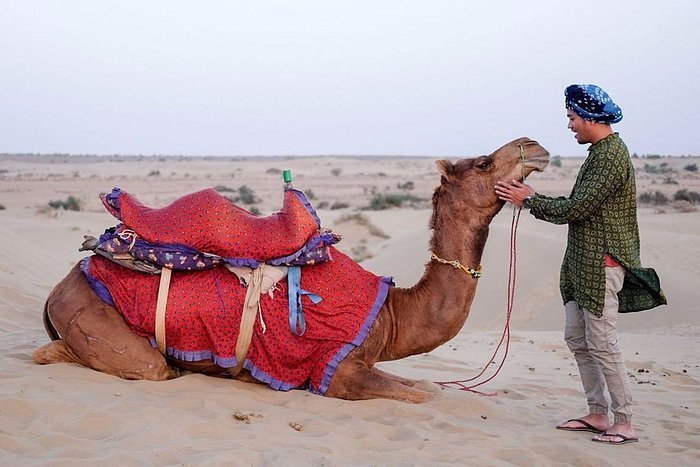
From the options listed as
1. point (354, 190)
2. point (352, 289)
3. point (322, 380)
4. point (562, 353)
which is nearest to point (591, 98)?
point (352, 289)

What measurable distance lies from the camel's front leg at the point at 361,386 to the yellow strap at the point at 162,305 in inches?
46.0

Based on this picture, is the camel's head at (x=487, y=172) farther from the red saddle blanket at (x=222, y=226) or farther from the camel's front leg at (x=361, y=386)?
the camel's front leg at (x=361, y=386)

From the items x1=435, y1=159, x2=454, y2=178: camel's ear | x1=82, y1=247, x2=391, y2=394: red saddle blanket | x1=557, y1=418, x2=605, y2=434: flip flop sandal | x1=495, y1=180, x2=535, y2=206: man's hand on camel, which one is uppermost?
x1=435, y1=159, x2=454, y2=178: camel's ear

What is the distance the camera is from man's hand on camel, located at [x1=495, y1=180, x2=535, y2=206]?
5301mm

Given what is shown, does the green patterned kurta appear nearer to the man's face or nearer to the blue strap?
the man's face

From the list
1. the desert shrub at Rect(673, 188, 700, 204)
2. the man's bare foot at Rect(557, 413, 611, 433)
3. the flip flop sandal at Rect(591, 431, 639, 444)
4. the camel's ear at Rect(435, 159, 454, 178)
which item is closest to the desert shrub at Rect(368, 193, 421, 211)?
the desert shrub at Rect(673, 188, 700, 204)

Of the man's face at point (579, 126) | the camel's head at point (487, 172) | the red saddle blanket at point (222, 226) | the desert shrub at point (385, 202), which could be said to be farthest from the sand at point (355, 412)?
the desert shrub at point (385, 202)

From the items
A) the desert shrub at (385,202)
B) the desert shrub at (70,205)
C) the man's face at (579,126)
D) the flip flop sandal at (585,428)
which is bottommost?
the desert shrub at (70,205)

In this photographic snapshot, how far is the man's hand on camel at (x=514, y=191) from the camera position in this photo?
5301mm

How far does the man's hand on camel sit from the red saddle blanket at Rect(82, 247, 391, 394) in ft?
3.80

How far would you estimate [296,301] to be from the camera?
18.2ft

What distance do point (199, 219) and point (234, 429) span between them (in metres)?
1.65

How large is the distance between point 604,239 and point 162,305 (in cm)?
289

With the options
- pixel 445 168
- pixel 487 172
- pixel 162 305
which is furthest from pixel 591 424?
pixel 162 305
